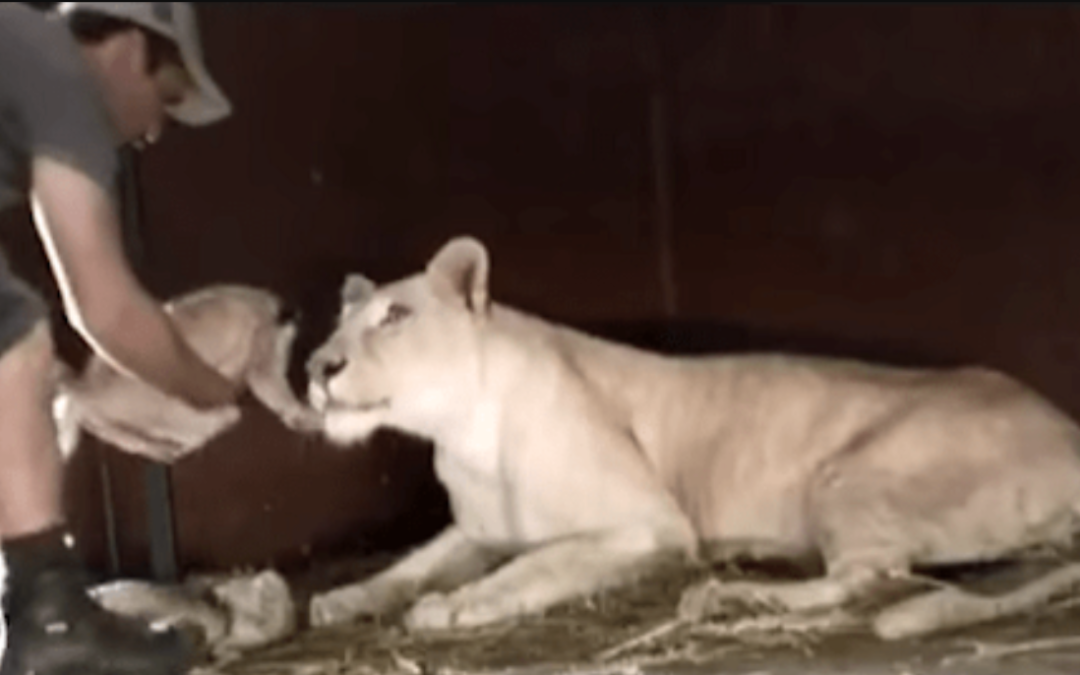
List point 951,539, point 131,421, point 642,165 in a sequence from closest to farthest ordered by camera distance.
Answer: point 951,539 → point 131,421 → point 642,165

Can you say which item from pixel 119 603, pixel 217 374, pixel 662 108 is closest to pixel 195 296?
pixel 217 374

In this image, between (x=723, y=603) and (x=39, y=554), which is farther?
(x=723, y=603)

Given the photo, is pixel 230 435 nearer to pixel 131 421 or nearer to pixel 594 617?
pixel 131 421

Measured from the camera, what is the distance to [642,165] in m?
1.89

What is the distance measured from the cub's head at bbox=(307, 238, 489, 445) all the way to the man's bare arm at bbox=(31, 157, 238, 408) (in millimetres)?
180

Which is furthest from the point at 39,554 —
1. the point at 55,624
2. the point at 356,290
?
the point at 356,290

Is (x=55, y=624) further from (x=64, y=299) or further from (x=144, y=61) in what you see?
(x=144, y=61)

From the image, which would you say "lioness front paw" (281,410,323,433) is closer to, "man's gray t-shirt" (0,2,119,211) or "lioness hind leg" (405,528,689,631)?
"lioness hind leg" (405,528,689,631)

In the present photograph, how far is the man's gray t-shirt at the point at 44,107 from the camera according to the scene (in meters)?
1.48

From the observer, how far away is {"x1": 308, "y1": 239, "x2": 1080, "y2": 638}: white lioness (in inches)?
64.4

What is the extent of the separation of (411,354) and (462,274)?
0.24ft

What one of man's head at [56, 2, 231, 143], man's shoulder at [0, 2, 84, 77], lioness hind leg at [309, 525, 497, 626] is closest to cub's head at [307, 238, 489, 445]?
lioness hind leg at [309, 525, 497, 626]

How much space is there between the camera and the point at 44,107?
1.51 metres

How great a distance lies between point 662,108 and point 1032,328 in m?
0.35
